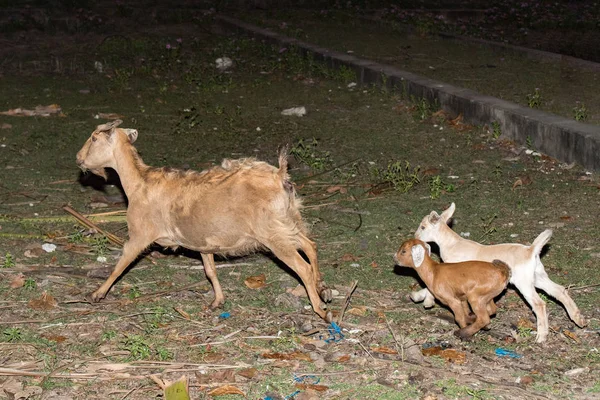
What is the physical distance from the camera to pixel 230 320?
5559 mm

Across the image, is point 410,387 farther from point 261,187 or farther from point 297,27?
point 297,27

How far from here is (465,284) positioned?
5.16 m

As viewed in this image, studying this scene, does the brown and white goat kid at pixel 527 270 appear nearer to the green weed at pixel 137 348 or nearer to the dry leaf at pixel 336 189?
the green weed at pixel 137 348

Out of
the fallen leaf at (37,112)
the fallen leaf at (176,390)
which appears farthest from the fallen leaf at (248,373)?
the fallen leaf at (37,112)

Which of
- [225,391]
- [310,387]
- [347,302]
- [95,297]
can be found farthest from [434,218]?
[95,297]

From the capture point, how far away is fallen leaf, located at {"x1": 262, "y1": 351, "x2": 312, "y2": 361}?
16.4 ft

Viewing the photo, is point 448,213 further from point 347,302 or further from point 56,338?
point 56,338

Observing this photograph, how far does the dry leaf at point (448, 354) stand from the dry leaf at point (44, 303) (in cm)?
237

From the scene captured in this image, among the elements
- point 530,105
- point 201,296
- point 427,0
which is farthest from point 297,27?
point 201,296

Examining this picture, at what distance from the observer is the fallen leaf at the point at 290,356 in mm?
4992

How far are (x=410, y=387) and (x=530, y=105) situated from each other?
543 cm

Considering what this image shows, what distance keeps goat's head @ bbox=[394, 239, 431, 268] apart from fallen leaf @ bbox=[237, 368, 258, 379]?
1.23 meters

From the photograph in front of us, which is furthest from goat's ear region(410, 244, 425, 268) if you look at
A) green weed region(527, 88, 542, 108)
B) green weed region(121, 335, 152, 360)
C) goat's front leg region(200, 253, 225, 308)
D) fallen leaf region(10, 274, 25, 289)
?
green weed region(527, 88, 542, 108)

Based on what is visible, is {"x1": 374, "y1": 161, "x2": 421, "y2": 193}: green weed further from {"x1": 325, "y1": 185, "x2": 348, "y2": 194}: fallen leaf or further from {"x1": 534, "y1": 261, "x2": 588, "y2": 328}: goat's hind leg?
{"x1": 534, "y1": 261, "x2": 588, "y2": 328}: goat's hind leg
